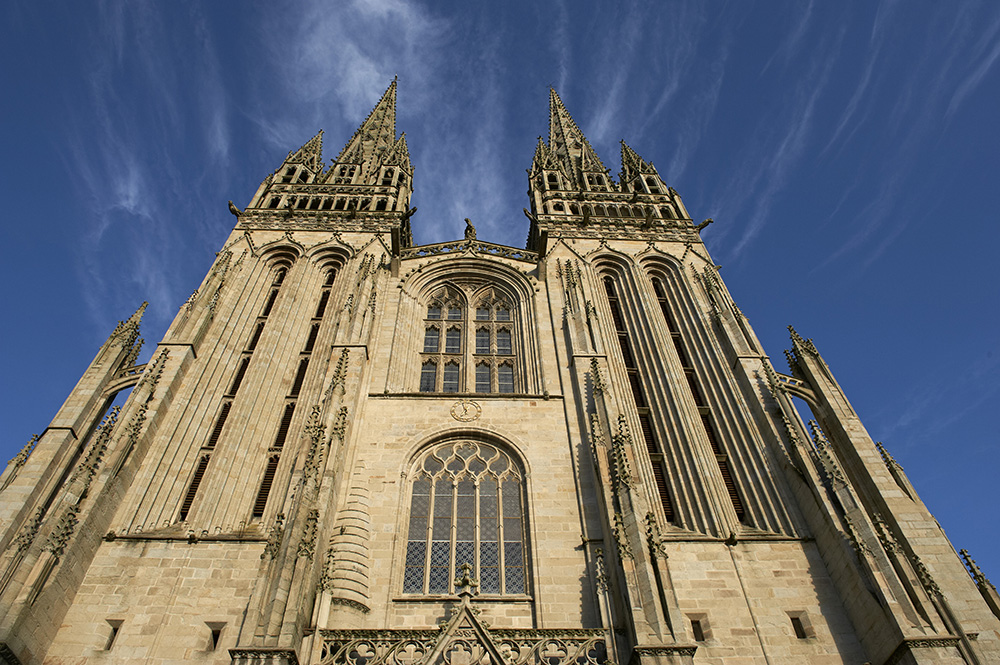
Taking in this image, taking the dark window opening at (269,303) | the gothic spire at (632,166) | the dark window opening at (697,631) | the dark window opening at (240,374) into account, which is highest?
the gothic spire at (632,166)

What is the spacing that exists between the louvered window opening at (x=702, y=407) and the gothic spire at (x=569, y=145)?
1147cm

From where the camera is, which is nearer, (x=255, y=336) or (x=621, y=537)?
(x=621, y=537)

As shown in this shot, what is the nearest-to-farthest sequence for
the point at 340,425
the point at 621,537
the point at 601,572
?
the point at 621,537 → the point at 601,572 → the point at 340,425

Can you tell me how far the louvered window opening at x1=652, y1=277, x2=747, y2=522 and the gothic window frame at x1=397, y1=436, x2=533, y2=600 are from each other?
16.2ft

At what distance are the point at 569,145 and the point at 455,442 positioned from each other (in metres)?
25.7

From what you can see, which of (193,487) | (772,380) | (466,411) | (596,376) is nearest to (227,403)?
(193,487)

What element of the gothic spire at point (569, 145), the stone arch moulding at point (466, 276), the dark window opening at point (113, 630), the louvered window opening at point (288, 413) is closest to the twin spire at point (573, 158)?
the gothic spire at point (569, 145)

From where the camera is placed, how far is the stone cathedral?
40.1ft

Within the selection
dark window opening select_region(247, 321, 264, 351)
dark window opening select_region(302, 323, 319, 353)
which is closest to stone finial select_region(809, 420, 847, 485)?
dark window opening select_region(302, 323, 319, 353)

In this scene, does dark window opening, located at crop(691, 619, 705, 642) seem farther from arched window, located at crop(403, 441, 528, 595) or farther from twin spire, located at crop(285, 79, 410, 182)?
twin spire, located at crop(285, 79, 410, 182)

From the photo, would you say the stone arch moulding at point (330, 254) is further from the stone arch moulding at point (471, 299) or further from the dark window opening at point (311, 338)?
the dark window opening at point (311, 338)

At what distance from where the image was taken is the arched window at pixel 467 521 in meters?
14.4

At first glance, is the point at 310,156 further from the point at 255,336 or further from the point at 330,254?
the point at 255,336

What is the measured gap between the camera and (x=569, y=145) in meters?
39.0
